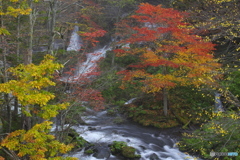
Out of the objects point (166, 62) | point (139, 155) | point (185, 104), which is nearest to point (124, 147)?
point (139, 155)

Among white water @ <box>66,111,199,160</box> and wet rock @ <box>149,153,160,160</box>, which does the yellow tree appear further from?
wet rock @ <box>149,153,160,160</box>

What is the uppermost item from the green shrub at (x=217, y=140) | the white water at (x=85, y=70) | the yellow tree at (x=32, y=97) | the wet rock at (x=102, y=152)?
the white water at (x=85, y=70)

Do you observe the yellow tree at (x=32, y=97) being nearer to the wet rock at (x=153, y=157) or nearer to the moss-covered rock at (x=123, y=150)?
the moss-covered rock at (x=123, y=150)

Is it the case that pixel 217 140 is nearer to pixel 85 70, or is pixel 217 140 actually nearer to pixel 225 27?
pixel 225 27

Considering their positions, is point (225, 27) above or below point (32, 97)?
above

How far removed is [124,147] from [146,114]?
459 cm

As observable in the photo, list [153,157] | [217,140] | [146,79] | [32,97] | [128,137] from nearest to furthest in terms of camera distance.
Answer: [32,97]
[217,140]
[153,157]
[128,137]
[146,79]

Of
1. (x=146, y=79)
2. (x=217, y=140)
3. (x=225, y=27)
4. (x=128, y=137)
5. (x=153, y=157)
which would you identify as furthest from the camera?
(x=225, y=27)

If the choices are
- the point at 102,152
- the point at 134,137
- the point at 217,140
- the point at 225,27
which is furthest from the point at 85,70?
the point at 225,27

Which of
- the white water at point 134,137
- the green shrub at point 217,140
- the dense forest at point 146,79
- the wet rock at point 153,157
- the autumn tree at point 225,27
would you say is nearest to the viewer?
the dense forest at point 146,79

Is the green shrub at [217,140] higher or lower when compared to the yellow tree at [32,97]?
lower

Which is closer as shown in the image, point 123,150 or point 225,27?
point 123,150

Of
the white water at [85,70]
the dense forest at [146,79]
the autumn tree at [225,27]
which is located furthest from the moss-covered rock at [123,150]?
the autumn tree at [225,27]

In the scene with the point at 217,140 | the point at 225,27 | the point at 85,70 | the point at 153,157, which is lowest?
the point at 153,157
